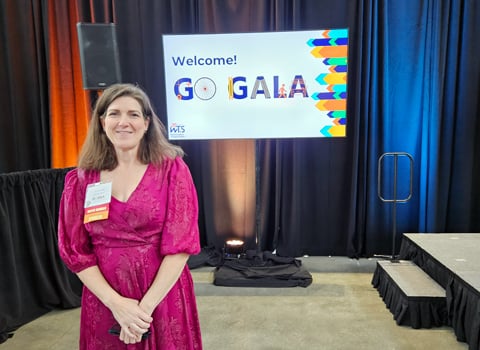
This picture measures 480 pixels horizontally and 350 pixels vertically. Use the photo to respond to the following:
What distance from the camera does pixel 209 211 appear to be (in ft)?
12.5

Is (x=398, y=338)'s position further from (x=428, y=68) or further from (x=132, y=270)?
(x=428, y=68)

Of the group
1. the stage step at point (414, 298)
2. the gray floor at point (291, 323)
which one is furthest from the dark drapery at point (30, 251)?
the stage step at point (414, 298)

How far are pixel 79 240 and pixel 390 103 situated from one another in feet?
10.1

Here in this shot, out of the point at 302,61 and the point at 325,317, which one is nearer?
the point at 325,317

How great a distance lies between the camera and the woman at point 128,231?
123cm

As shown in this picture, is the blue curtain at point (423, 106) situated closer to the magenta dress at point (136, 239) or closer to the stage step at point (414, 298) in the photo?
the stage step at point (414, 298)

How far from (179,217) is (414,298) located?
1830 mm

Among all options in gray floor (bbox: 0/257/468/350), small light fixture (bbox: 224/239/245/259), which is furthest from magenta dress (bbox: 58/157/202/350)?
small light fixture (bbox: 224/239/245/259)

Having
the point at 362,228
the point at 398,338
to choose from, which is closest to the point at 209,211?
the point at 362,228

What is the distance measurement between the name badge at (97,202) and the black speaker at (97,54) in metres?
1.76

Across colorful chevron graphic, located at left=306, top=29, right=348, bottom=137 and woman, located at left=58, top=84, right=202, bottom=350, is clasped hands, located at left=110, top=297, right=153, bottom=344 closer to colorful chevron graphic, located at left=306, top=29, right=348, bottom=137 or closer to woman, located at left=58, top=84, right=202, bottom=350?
woman, located at left=58, top=84, right=202, bottom=350

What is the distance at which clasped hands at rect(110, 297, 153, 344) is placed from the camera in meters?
1.21

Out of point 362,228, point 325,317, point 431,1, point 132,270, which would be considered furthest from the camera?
point 362,228

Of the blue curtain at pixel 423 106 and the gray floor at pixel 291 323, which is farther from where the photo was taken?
the blue curtain at pixel 423 106
